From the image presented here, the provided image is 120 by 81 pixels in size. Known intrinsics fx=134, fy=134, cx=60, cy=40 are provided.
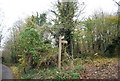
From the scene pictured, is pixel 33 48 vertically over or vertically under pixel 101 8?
under

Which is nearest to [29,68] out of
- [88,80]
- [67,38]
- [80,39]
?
[67,38]

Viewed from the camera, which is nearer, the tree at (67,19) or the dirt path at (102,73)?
the dirt path at (102,73)

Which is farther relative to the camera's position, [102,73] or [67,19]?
[67,19]

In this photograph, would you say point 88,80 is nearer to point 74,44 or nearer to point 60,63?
point 60,63

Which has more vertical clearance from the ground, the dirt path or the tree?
the tree

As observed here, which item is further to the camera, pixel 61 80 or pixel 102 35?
pixel 102 35

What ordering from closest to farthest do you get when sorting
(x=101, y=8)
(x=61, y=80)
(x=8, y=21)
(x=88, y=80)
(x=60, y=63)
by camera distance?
1. (x=88, y=80)
2. (x=61, y=80)
3. (x=60, y=63)
4. (x=101, y=8)
5. (x=8, y=21)

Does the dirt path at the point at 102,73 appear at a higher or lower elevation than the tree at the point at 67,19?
lower

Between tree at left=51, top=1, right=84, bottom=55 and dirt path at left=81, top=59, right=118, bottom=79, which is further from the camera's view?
tree at left=51, top=1, right=84, bottom=55

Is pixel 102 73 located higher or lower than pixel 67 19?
lower

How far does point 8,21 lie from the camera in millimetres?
9523

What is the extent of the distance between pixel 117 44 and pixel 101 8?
209 cm

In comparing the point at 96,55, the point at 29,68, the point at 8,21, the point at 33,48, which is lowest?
the point at 29,68

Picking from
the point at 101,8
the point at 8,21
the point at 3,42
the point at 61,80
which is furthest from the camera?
the point at 3,42
